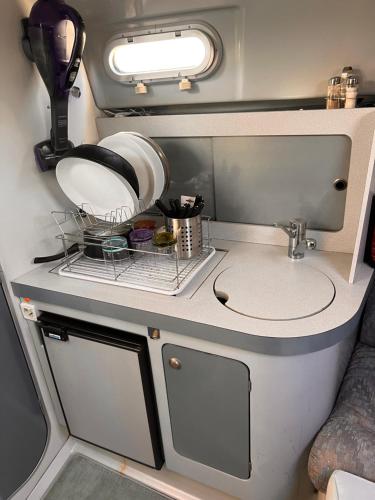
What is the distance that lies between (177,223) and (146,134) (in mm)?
477

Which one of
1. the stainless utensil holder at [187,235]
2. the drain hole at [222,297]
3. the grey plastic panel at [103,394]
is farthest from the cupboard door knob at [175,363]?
the stainless utensil holder at [187,235]

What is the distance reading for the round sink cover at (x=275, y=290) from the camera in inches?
40.4

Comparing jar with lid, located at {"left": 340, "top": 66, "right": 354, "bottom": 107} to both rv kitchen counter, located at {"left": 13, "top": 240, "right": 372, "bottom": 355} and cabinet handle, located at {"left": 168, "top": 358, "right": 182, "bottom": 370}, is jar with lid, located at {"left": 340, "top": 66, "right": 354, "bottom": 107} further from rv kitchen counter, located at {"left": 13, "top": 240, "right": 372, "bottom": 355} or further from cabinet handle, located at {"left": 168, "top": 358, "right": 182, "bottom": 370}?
cabinet handle, located at {"left": 168, "top": 358, "right": 182, "bottom": 370}

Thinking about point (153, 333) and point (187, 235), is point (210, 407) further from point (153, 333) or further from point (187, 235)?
point (187, 235)

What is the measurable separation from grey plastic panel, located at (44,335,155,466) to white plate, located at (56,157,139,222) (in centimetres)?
46

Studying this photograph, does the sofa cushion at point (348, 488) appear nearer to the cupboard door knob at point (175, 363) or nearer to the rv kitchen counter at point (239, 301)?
the rv kitchen counter at point (239, 301)

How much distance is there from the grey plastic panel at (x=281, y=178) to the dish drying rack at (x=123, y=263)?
0.18 metres

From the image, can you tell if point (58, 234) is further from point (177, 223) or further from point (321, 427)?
point (321, 427)

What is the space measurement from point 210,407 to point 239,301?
0.34 metres

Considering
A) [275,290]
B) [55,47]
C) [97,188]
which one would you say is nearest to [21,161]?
[97,188]

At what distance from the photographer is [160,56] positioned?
4.43 feet

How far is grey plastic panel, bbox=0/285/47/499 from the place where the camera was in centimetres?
125

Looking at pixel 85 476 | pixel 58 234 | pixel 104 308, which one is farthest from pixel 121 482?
pixel 58 234

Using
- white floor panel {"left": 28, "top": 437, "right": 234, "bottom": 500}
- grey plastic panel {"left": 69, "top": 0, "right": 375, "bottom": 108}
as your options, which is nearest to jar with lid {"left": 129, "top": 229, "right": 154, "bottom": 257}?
grey plastic panel {"left": 69, "top": 0, "right": 375, "bottom": 108}
